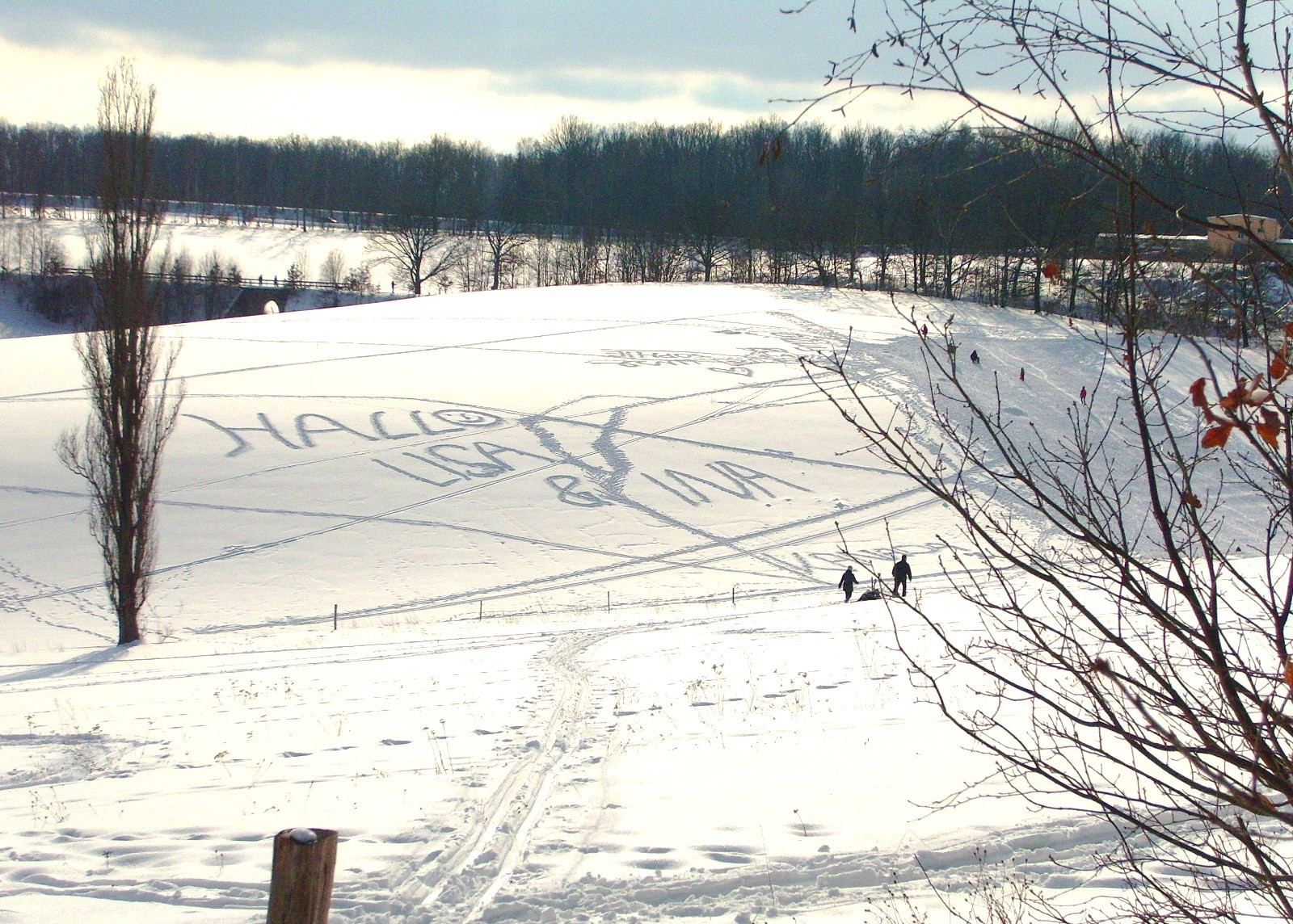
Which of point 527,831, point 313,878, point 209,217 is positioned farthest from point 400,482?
point 209,217

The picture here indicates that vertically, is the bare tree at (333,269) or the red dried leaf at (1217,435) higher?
the bare tree at (333,269)

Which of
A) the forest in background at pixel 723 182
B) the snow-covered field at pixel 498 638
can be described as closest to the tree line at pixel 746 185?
the forest in background at pixel 723 182

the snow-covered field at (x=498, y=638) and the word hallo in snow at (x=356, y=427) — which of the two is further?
the word hallo in snow at (x=356, y=427)

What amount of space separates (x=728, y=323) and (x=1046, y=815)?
3545 centimetres

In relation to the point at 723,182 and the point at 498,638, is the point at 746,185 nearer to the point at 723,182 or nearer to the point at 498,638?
the point at 498,638

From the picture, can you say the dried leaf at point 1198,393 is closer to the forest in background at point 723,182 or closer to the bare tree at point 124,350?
the forest in background at point 723,182

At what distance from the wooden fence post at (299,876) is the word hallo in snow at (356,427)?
24.6 metres

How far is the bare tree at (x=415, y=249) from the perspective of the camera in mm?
78125

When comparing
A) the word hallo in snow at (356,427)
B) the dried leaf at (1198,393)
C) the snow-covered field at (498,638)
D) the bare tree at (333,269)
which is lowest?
the snow-covered field at (498,638)

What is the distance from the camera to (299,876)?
3.25 m

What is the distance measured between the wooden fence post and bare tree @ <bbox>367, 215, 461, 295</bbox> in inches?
2938

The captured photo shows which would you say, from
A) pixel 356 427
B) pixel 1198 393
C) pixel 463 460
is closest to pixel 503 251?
pixel 356 427

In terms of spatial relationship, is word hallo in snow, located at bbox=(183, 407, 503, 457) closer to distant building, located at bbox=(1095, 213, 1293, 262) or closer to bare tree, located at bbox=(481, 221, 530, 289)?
distant building, located at bbox=(1095, 213, 1293, 262)

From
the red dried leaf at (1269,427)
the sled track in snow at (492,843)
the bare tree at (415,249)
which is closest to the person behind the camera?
the red dried leaf at (1269,427)
